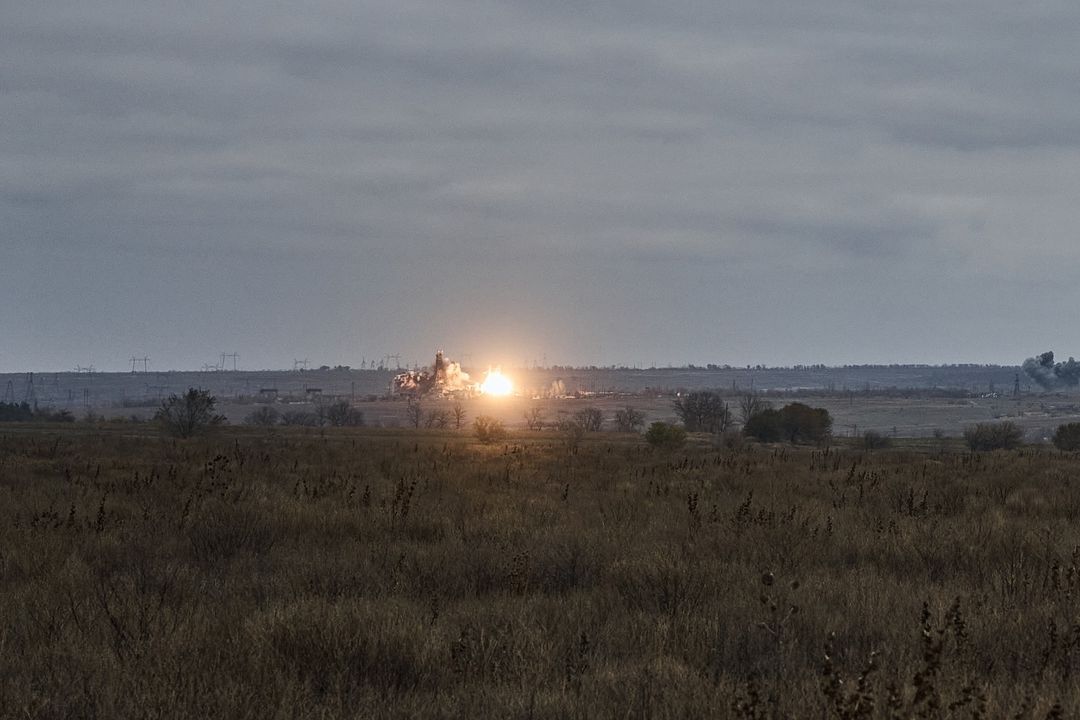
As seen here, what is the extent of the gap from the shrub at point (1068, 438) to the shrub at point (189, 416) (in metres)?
51.9

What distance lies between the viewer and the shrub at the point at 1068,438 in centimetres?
5375

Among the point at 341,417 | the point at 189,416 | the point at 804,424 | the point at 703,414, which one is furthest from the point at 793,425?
the point at 341,417

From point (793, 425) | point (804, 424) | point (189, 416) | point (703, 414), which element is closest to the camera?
point (189, 416)

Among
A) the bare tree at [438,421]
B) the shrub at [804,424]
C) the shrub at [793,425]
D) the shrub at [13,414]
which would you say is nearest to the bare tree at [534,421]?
the bare tree at [438,421]

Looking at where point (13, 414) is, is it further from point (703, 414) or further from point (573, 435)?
point (703, 414)

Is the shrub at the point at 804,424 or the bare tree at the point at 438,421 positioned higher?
the shrub at the point at 804,424

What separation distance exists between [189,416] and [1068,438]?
175 feet

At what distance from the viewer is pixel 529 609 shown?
5.71m

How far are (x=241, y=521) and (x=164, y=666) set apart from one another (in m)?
4.59

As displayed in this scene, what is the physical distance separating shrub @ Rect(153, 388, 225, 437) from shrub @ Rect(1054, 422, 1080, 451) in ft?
170

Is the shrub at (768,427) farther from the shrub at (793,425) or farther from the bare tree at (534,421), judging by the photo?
the bare tree at (534,421)

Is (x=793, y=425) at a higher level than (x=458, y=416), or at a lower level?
higher

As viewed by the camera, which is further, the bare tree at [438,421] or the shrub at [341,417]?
the bare tree at [438,421]

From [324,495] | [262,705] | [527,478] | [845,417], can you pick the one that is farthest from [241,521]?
[845,417]
